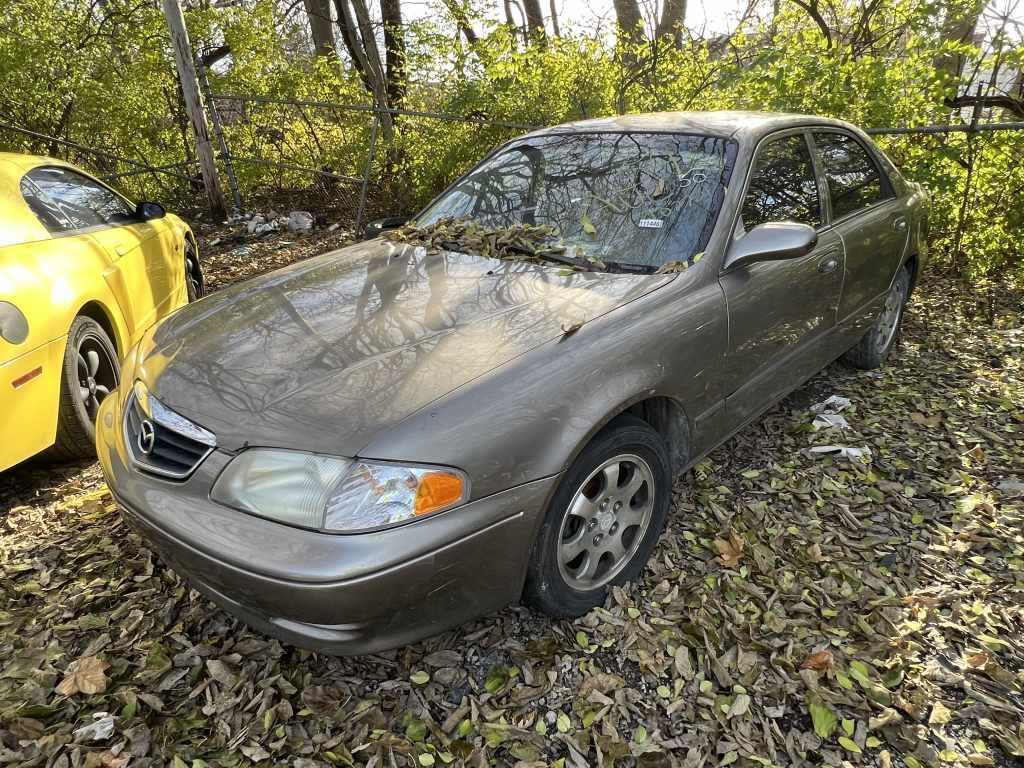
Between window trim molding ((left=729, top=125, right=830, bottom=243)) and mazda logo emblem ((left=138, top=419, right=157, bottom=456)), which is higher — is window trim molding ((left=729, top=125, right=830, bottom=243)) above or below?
above

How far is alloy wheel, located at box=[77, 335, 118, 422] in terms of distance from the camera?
3.45m

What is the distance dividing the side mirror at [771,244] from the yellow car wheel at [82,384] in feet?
9.74

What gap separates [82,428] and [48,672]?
137 centimetres

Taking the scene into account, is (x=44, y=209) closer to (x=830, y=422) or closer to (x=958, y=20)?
(x=830, y=422)

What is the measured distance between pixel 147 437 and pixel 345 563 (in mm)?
902

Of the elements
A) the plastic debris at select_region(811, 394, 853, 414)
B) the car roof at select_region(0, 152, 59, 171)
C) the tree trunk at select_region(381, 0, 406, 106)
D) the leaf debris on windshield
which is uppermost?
the tree trunk at select_region(381, 0, 406, 106)

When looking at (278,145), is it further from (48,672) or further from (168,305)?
(48,672)

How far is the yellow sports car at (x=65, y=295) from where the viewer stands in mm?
2941

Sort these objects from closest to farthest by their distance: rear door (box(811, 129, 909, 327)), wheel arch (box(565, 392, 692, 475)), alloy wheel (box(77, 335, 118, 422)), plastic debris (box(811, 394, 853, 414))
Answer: wheel arch (box(565, 392, 692, 475))
alloy wheel (box(77, 335, 118, 422))
rear door (box(811, 129, 909, 327))
plastic debris (box(811, 394, 853, 414))

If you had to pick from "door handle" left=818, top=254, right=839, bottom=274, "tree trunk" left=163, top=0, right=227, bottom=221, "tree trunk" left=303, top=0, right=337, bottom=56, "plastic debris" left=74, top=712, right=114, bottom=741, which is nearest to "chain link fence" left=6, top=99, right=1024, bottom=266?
"tree trunk" left=163, top=0, right=227, bottom=221

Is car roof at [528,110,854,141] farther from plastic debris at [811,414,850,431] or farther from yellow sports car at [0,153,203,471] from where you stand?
yellow sports car at [0,153,203,471]

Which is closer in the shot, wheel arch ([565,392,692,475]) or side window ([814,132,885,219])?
wheel arch ([565,392,692,475])

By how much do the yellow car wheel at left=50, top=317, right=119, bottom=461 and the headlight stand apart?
1.85 metres

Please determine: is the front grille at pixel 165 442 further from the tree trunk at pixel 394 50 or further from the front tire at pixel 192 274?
the tree trunk at pixel 394 50
